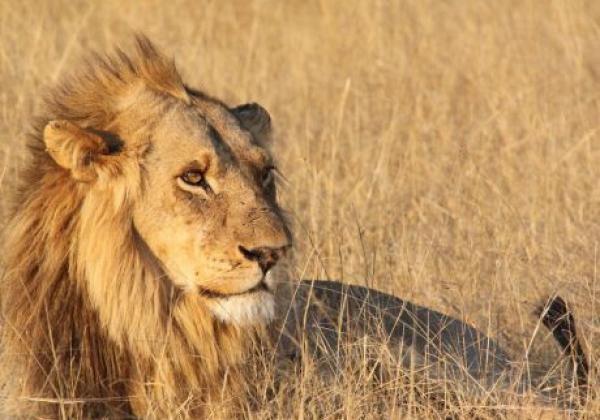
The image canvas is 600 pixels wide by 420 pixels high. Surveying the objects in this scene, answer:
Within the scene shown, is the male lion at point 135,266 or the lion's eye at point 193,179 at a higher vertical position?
the lion's eye at point 193,179

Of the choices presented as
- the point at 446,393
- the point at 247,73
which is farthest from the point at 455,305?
the point at 247,73

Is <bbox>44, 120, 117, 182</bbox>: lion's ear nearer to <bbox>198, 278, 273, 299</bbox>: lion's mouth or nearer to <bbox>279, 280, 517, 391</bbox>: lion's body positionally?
<bbox>198, 278, 273, 299</bbox>: lion's mouth

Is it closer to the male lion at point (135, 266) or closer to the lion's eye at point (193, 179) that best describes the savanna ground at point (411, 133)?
the male lion at point (135, 266)

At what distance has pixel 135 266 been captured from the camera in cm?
330

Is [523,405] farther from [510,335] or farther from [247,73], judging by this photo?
[247,73]

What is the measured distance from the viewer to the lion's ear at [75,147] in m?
3.26

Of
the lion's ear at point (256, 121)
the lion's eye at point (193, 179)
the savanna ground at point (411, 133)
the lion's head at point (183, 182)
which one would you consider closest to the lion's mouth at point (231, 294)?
the lion's head at point (183, 182)

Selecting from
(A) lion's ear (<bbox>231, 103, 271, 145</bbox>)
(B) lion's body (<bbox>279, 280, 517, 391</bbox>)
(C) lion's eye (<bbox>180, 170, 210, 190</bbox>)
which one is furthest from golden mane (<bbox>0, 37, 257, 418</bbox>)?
(A) lion's ear (<bbox>231, 103, 271, 145</bbox>)

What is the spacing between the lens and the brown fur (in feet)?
10.8

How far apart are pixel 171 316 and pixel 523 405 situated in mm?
1110

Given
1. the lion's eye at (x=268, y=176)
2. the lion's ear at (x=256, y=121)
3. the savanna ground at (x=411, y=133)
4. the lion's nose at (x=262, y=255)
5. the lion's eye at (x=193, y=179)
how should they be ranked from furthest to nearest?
the savanna ground at (x=411, y=133)
the lion's ear at (x=256, y=121)
the lion's eye at (x=268, y=176)
the lion's eye at (x=193, y=179)
the lion's nose at (x=262, y=255)

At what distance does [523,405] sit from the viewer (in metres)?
3.69

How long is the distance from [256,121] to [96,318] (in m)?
0.88

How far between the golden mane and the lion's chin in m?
0.09
